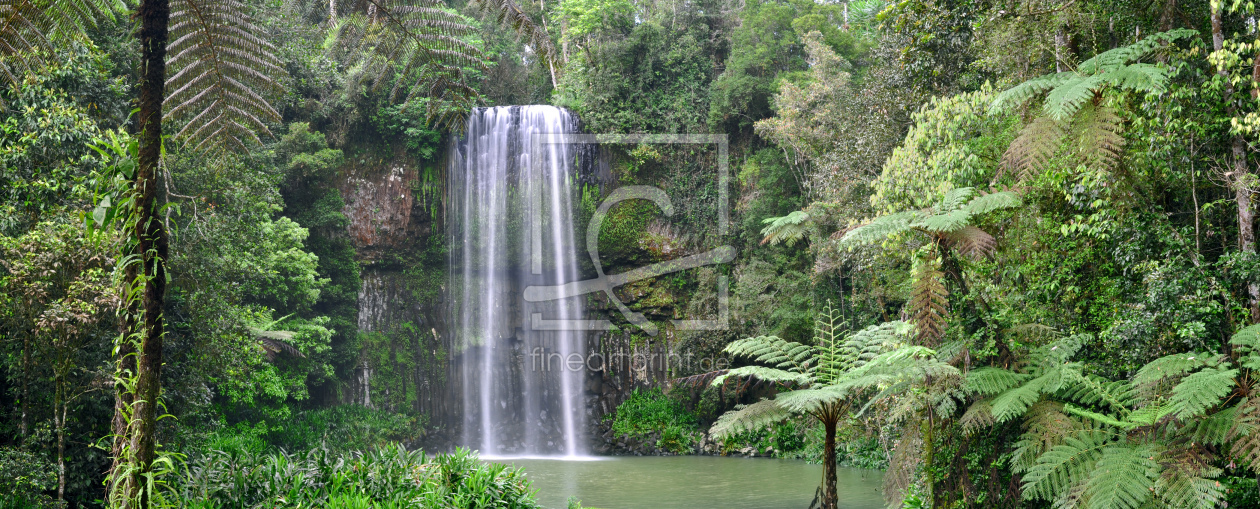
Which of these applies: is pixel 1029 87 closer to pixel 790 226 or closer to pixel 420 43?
pixel 420 43

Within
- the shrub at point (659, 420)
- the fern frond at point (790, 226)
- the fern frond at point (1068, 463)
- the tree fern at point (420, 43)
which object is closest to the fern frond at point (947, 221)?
the fern frond at point (1068, 463)

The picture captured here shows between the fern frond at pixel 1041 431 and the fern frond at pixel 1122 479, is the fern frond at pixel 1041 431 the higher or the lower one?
the higher one

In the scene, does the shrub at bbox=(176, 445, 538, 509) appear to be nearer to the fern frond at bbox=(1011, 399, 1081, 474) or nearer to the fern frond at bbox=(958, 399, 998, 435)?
the fern frond at bbox=(958, 399, 998, 435)

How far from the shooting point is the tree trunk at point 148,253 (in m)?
3.55

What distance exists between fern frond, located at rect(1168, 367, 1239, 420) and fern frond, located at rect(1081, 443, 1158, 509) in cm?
46

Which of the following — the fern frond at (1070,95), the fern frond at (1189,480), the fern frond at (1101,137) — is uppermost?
the fern frond at (1070,95)

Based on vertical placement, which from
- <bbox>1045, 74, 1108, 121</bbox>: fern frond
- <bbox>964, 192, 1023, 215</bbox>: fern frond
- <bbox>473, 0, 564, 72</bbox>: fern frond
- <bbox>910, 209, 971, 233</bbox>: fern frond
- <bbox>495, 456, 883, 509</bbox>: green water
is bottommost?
<bbox>495, 456, 883, 509</bbox>: green water

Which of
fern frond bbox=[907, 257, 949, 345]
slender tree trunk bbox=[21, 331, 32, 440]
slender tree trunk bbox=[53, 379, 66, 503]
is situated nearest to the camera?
fern frond bbox=[907, 257, 949, 345]

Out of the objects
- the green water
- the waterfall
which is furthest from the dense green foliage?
the waterfall

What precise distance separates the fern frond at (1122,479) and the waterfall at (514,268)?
13759 mm

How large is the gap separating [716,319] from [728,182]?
3.37 m

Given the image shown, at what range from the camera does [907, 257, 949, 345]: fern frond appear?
6132mm

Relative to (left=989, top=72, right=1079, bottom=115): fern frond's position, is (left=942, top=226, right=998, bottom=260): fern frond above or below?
below

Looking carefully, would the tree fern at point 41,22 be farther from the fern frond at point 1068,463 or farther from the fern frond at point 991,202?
the fern frond at point 1068,463
